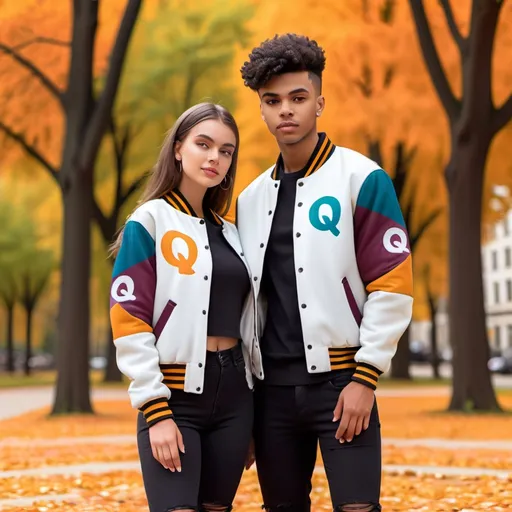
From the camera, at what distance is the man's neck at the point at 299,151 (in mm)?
3988

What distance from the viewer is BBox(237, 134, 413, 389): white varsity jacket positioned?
3686 mm

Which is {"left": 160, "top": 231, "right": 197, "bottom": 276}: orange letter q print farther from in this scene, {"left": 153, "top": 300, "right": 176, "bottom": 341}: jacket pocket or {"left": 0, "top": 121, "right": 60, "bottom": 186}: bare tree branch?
{"left": 0, "top": 121, "right": 60, "bottom": 186}: bare tree branch

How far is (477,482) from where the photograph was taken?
8234 mm

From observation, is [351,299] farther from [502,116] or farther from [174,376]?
[502,116]

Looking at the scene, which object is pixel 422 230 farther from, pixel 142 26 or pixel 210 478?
pixel 210 478

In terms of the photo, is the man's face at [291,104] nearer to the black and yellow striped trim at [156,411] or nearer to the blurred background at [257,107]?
the black and yellow striped trim at [156,411]

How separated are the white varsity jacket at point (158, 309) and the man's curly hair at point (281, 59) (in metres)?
0.72

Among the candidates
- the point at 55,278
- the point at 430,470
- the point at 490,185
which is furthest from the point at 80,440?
the point at 55,278

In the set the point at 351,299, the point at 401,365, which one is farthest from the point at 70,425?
the point at 401,365

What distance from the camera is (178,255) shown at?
3.75 metres

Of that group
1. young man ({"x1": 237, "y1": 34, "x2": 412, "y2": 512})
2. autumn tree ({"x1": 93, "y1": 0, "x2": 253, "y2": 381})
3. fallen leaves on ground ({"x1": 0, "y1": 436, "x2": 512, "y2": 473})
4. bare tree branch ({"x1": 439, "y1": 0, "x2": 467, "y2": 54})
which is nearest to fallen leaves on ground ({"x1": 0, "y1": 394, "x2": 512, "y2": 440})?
fallen leaves on ground ({"x1": 0, "y1": 436, "x2": 512, "y2": 473})

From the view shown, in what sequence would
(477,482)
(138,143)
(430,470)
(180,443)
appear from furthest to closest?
(138,143) → (430,470) → (477,482) → (180,443)

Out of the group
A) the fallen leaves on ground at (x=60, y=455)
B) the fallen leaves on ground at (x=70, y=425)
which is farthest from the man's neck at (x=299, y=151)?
the fallen leaves on ground at (x=70, y=425)

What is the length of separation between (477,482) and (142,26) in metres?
18.5
